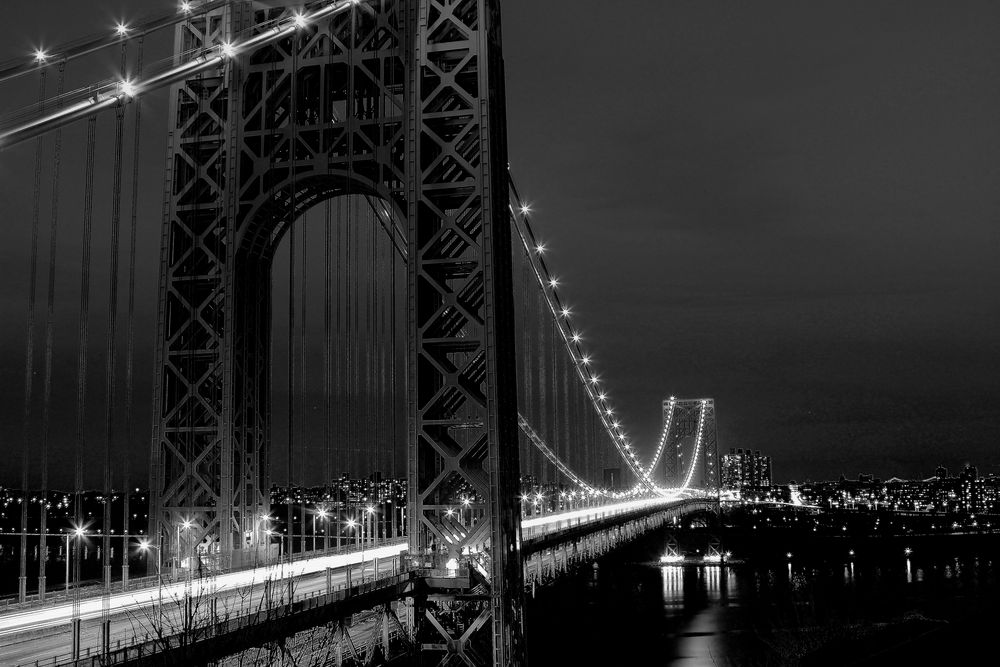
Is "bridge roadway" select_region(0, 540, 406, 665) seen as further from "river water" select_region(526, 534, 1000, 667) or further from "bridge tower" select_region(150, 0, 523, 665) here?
"river water" select_region(526, 534, 1000, 667)

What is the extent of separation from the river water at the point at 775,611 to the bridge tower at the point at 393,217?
946 centimetres

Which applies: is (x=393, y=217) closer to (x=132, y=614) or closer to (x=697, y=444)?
(x=132, y=614)

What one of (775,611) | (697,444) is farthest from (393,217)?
(697,444)

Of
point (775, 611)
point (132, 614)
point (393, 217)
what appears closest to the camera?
point (132, 614)

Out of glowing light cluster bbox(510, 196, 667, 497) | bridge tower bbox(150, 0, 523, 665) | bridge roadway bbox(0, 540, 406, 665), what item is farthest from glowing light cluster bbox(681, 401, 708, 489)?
bridge roadway bbox(0, 540, 406, 665)

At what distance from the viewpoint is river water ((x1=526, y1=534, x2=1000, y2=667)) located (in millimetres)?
31688

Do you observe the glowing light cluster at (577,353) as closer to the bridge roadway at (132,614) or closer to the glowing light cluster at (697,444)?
the bridge roadway at (132,614)

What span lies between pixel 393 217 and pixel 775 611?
42978mm

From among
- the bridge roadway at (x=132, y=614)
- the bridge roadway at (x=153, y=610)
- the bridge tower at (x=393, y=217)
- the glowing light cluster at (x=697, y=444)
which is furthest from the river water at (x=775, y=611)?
the glowing light cluster at (x=697, y=444)

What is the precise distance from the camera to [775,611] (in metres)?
60.2

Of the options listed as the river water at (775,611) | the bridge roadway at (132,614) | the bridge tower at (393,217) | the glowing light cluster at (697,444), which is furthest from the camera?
the glowing light cluster at (697,444)

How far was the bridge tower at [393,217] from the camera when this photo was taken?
78.4 ft

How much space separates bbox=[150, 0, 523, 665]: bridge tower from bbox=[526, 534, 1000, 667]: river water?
9463mm

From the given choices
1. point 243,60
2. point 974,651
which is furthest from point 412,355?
point 974,651
